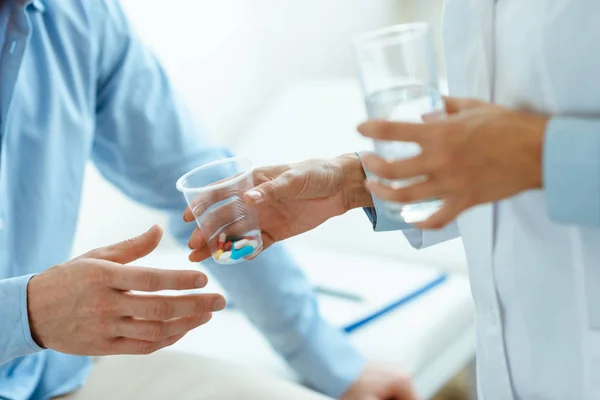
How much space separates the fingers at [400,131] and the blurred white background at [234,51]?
5.46 feet

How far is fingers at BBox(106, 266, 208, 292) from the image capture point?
96cm

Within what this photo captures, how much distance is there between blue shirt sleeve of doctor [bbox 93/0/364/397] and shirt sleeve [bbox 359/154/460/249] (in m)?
0.39

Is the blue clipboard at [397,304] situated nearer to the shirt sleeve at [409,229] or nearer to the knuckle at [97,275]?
the shirt sleeve at [409,229]

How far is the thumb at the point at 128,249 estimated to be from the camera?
40.5 inches

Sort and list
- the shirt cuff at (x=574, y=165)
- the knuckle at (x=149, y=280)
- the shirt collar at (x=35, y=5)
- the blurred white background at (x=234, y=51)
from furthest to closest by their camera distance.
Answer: the blurred white background at (x=234, y=51)
the shirt collar at (x=35, y=5)
the knuckle at (x=149, y=280)
the shirt cuff at (x=574, y=165)

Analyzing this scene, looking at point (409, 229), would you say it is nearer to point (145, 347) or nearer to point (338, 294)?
point (145, 347)

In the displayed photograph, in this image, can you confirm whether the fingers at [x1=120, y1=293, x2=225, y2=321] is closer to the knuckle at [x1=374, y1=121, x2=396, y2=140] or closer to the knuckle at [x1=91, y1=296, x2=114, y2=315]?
the knuckle at [x1=91, y1=296, x2=114, y2=315]

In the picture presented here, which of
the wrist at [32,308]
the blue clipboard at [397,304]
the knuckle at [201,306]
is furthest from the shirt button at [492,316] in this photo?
the blue clipboard at [397,304]

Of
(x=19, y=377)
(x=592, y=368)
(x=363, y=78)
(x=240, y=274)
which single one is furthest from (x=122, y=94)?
(x=592, y=368)

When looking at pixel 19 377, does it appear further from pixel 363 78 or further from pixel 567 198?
pixel 567 198

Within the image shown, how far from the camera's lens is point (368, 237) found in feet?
7.20

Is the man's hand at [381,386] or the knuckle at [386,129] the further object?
the man's hand at [381,386]

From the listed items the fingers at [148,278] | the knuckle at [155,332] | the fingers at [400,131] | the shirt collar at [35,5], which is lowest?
the knuckle at [155,332]

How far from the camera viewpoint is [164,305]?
98cm
